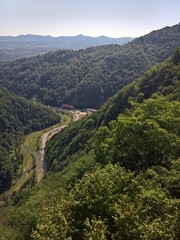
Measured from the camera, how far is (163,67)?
112438mm

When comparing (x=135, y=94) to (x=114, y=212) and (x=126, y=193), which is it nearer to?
(x=126, y=193)

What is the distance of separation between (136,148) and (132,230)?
21.0 metres

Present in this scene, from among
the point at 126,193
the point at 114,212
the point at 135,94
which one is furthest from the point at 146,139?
the point at 135,94

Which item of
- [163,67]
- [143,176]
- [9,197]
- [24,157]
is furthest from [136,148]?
[24,157]

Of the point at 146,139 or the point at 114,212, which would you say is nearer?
the point at 114,212

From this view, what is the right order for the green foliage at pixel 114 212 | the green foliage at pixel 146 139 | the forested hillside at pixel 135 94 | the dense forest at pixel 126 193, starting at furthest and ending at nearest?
the forested hillside at pixel 135 94 < the green foliage at pixel 146 139 < the dense forest at pixel 126 193 < the green foliage at pixel 114 212

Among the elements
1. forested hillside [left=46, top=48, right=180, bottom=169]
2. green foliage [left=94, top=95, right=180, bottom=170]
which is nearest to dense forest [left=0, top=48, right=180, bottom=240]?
green foliage [left=94, top=95, right=180, bottom=170]

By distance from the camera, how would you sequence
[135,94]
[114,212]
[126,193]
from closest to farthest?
[114,212], [126,193], [135,94]

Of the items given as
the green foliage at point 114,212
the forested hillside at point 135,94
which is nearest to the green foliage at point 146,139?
the green foliage at point 114,212

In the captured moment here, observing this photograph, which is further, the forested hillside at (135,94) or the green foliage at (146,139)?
the forested hillside at (135,94)

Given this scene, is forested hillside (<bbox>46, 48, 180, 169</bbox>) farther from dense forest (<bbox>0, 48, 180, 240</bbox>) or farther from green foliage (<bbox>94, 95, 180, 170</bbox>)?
dense forest (<bbox>0, 48, 180, 240</bbox>)

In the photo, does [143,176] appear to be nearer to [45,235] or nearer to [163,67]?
[45,235]

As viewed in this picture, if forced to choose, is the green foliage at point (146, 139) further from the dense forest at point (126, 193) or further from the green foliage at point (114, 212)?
the green foliage at point (114, 212)

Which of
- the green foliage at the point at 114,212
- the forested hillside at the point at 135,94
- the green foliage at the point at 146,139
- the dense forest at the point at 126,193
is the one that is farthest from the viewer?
the forested hillside at the point at 135,94
